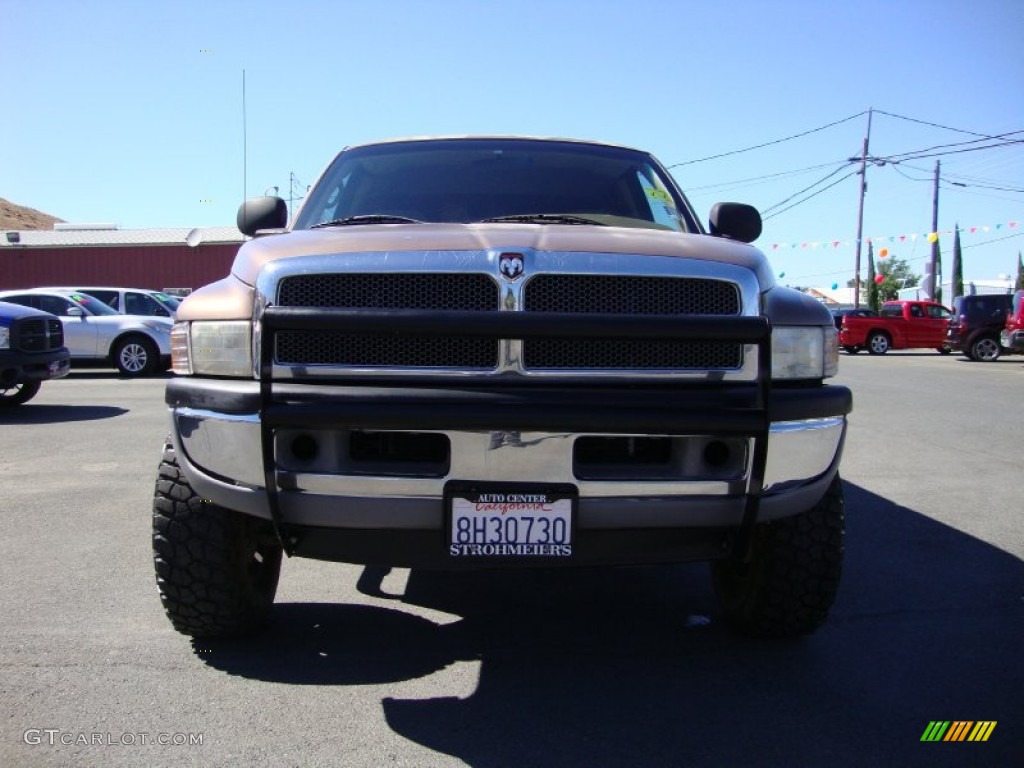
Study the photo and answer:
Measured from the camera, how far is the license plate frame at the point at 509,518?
2.61m

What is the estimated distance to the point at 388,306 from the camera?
2.75 metres

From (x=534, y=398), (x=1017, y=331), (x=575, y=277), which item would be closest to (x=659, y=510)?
(x=534, y=398)

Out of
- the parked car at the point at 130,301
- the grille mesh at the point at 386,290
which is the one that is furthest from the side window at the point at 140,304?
the grille mesh at the point at 386,290

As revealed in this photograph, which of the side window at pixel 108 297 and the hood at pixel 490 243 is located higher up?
the side window at pixel 108 297

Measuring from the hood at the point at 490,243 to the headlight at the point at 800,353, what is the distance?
19 cm

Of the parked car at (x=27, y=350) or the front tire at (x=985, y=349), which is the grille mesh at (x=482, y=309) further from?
the front tire at (x=985, y=349)

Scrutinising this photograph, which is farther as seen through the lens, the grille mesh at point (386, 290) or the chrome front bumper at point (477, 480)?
the grille mesh at point (386, 290)

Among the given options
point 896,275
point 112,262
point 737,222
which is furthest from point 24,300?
point 896,275

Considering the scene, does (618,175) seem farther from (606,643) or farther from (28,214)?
(28,214)

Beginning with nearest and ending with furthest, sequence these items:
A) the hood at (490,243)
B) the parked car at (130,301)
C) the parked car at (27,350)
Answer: the hood at (490,243) → the parked car at (27,350) → the parked car at (130,301)

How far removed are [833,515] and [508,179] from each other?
82.6 inches

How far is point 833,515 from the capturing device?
3143mm

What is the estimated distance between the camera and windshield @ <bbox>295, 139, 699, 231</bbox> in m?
4.02

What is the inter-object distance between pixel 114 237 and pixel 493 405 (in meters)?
39.5
